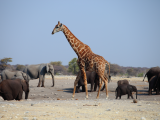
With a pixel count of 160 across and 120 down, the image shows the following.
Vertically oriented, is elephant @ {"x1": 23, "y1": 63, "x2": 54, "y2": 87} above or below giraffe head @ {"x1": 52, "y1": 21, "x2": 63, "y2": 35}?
below

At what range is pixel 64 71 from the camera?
64062 mm

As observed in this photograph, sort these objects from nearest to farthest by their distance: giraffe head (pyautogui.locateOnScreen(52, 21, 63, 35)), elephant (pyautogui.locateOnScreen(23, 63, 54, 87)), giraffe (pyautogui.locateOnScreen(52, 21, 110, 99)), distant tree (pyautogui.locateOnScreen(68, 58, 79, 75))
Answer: giraffe (pyautogui.locateOnScreen(52, 21, 110, 99)) → giraffe head (pyautogui.locateOnScreen(52, 21, 63, 35)) → elephant (pyautogui.locateOnScreen(23, 63, 54, 87)) → distant tree (pyautogui.locateOnScreen(68, 58, 79, 75))

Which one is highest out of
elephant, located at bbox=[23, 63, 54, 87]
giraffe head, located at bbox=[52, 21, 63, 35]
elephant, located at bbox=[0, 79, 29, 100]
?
giraffe head, located at bbox=[52, 21, 63, 35]

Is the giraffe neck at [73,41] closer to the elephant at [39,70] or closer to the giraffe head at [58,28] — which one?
the giraffe head at [58,28]

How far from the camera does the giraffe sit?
10.7m

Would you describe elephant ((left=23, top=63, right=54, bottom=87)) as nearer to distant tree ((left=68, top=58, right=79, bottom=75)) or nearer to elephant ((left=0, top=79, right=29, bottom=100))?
elephant ((left=0, top=79, right=29, bottom=100))

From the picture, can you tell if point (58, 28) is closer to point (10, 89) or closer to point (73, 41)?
point (73, 41)

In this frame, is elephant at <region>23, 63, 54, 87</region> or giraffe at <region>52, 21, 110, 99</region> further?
elephant at <region>23, 63, 54, 87</region>

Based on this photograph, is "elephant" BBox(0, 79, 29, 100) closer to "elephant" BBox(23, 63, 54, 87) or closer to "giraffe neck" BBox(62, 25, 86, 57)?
"giraffe neck" BBox(62, 25, 86, 57)

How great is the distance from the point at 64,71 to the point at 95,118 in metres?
58.2

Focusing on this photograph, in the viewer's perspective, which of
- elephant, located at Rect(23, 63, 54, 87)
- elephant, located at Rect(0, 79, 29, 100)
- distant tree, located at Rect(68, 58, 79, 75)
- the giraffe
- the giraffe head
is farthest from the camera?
distant tree, located at Rect(68, 58, 79, 75)

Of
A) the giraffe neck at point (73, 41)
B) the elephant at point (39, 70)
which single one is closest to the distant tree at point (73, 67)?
the elephant at point (39, 70)

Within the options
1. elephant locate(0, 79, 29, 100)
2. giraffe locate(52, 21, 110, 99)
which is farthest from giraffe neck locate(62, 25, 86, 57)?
elephant locate(0, 79, 29, 100)

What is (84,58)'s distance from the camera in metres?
10.9
